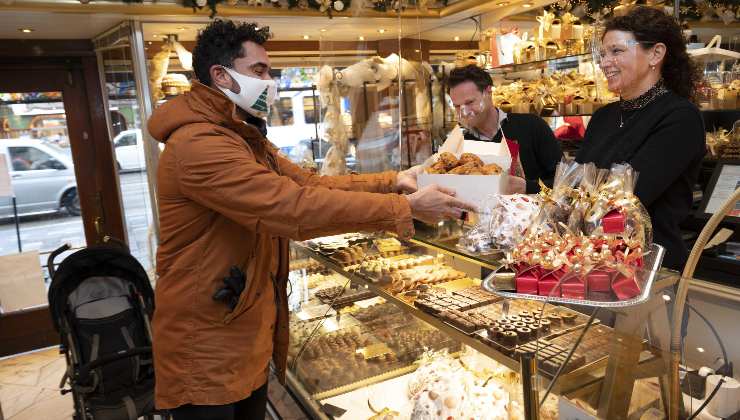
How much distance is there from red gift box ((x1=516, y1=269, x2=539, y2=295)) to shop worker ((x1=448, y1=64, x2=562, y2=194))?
6.37 ft

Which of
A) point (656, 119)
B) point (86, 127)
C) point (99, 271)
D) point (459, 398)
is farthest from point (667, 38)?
point (86, 127)

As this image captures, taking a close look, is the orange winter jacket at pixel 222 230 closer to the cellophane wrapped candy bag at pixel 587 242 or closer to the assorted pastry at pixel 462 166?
the assorted pastry at pixel 462 166

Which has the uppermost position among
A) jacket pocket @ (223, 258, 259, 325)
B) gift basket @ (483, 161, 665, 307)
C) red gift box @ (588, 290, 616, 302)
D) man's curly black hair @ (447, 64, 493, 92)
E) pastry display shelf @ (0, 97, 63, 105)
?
pastry display shelf @ (0, 97, 63, 105)

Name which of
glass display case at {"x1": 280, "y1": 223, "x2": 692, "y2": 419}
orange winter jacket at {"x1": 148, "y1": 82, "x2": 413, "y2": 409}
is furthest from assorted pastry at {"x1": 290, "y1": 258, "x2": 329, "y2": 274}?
orange winter jacket at {"x1": 148, "y1": 82, "x2": 413, "y2": 409}

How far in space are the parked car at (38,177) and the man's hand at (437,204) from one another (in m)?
5.03

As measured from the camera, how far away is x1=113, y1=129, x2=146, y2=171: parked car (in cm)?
490

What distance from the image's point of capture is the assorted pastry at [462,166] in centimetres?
162

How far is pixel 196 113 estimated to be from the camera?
176 cm

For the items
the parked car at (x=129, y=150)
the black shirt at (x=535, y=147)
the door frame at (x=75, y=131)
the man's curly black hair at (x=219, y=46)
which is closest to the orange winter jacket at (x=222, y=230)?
the man's curly black hair at (x=219, y=46)

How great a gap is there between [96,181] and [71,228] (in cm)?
59

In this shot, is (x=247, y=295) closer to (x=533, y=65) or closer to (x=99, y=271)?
(x=99, y=271)

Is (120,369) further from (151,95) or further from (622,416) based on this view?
(622,416)

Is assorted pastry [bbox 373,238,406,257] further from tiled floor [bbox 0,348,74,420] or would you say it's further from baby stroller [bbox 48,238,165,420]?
tiled floor [bbox 0,348,74,420]

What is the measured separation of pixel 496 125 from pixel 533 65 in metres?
1.05
